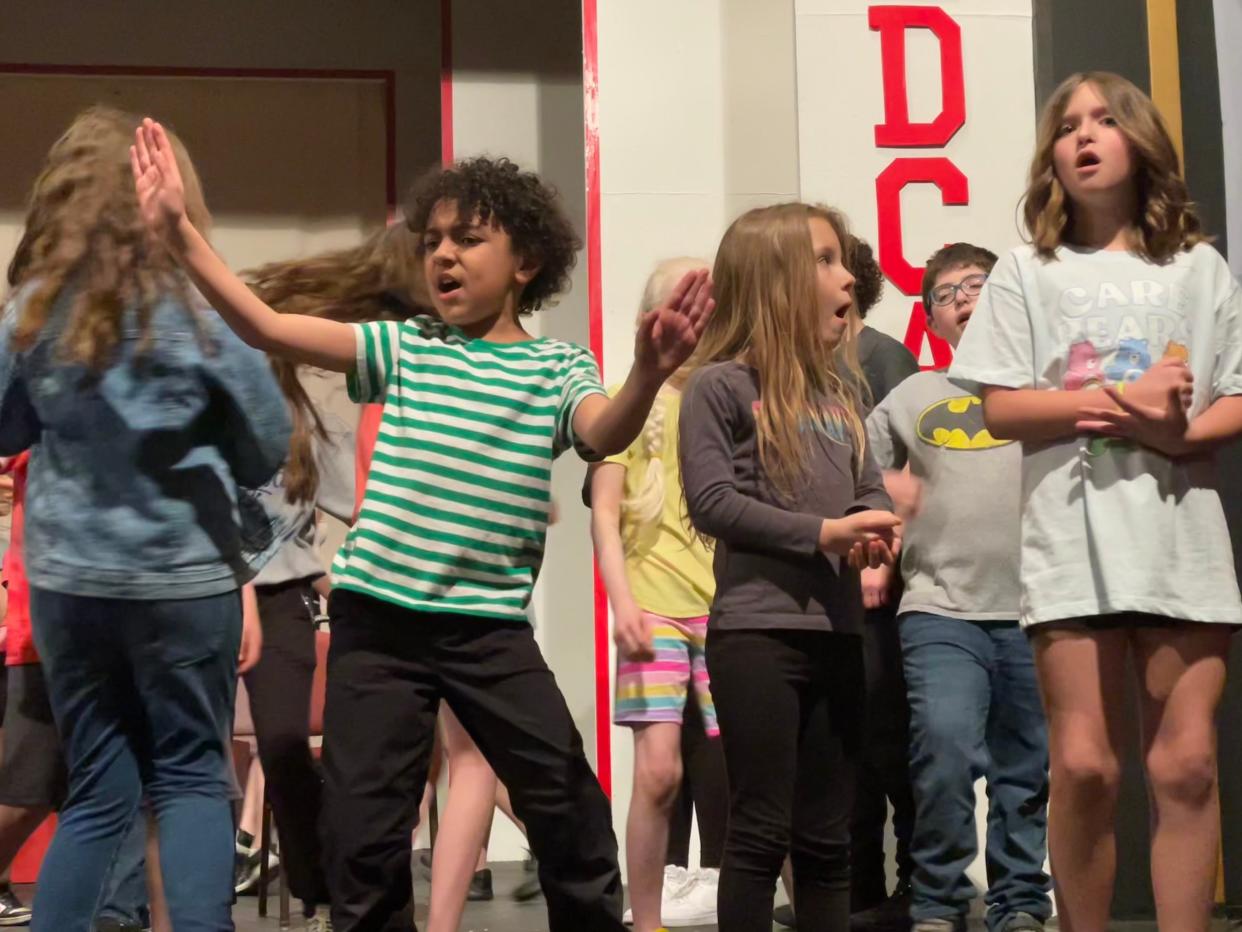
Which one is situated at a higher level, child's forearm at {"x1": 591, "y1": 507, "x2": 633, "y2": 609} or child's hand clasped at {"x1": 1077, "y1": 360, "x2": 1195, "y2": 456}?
child's hand clasped at {"x1": 1077, "y1": 360, "x2": 1195, "y2": 456}

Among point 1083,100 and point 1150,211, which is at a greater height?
point 1083,100

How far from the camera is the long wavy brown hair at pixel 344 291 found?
3500 millimetres

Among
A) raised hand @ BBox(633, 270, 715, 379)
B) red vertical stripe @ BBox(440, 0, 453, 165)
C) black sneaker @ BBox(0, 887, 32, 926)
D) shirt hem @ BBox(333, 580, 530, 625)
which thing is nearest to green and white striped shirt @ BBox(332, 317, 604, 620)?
shirt hem @ BBox(333, 580, 530, 625)

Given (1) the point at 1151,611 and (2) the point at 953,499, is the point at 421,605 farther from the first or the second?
(2) the point at 953,499

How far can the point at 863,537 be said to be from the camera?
2625mm

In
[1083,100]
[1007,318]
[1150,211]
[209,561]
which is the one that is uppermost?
[1083,100]

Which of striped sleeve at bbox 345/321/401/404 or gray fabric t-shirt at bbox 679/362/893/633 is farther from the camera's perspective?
gray fabric t-shirt at bbox 679/362/893/633

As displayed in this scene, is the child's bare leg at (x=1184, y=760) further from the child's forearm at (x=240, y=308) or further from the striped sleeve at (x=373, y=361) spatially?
the child's forearm at (x=240, y=308)

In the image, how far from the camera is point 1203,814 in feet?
8.54

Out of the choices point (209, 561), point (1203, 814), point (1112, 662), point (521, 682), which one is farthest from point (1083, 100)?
point (209, 561)

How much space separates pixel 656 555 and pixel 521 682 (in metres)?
1.31

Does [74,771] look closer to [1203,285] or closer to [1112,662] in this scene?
[1112,662]

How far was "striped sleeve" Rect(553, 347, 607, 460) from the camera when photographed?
8.25 ft

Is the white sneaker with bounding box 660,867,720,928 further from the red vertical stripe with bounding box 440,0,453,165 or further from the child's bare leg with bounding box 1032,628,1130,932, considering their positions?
the red vertical stripe with bounding box 440,0,453,165
